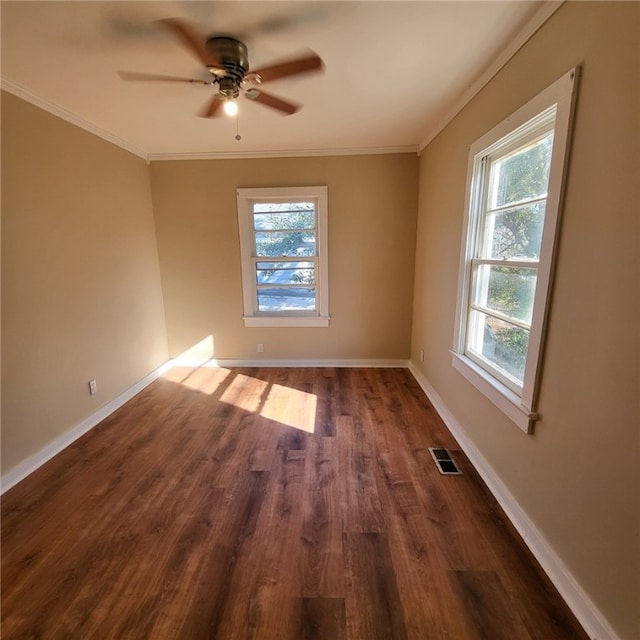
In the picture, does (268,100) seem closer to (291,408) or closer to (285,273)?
(285,273)

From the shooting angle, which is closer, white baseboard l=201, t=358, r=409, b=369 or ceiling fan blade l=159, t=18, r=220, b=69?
ceiling fan blade l=159, t=18, r=220, b=69

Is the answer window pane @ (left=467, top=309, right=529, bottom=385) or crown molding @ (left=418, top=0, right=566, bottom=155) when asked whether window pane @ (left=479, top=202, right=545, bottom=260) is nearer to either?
window pane @ (left=467, top=309, right=529, bottom=385)

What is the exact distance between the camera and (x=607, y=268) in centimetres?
113

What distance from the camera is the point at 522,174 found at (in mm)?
1760

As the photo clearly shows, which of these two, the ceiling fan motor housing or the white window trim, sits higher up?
the ceiling fan motor housing

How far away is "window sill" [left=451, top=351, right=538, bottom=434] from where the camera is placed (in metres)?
1.58

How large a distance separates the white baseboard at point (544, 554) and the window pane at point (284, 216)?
2.64m

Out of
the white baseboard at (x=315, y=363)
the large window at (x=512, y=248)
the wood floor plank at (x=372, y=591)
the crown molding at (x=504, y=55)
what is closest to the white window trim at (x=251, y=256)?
the white baseboard at (x=315, y=363)

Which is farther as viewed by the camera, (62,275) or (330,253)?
(330,253)

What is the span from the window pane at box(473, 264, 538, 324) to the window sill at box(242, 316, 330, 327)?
1923 millimetres

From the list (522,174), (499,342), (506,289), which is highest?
(522,174)

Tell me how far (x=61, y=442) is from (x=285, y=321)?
2.30 metres

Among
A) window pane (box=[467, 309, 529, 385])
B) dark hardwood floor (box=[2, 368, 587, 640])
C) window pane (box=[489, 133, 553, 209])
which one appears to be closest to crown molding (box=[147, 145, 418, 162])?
window pane (box=[489, 133, 553, 209])

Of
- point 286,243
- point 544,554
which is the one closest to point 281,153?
point 286,243
